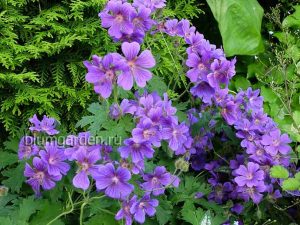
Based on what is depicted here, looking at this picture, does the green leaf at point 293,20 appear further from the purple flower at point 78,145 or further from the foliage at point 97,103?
the purple flower at point 78,145

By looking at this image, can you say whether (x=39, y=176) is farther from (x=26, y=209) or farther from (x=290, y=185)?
(x=290, y=185)

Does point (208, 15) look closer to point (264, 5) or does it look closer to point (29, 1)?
point (264, 5)

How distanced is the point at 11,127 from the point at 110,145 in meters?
0.88

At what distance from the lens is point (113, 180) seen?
145cm

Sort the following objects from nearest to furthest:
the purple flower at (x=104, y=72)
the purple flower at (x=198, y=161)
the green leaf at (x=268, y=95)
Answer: the purple flower at (x=104, y=72) < the purple flower at (x=198, y=161) < the green leaf at (x=268, y=95)

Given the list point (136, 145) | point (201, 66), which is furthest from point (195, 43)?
point (136, 145)

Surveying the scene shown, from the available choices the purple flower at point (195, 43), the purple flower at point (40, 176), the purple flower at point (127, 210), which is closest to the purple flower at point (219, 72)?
the purple flower at point (195, 43)

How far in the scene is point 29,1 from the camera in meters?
2.37

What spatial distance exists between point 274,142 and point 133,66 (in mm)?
731

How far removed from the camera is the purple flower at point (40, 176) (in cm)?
157

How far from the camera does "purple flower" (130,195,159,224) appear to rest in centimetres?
158

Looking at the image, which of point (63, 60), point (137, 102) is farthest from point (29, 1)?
point (137, 102)

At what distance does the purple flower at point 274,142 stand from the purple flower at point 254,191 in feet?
0.42

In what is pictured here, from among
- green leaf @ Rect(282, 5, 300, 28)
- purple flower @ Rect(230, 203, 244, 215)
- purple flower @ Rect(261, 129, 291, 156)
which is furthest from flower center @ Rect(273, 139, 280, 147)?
green leaf @ Rect(282, 5, 300, 28)
